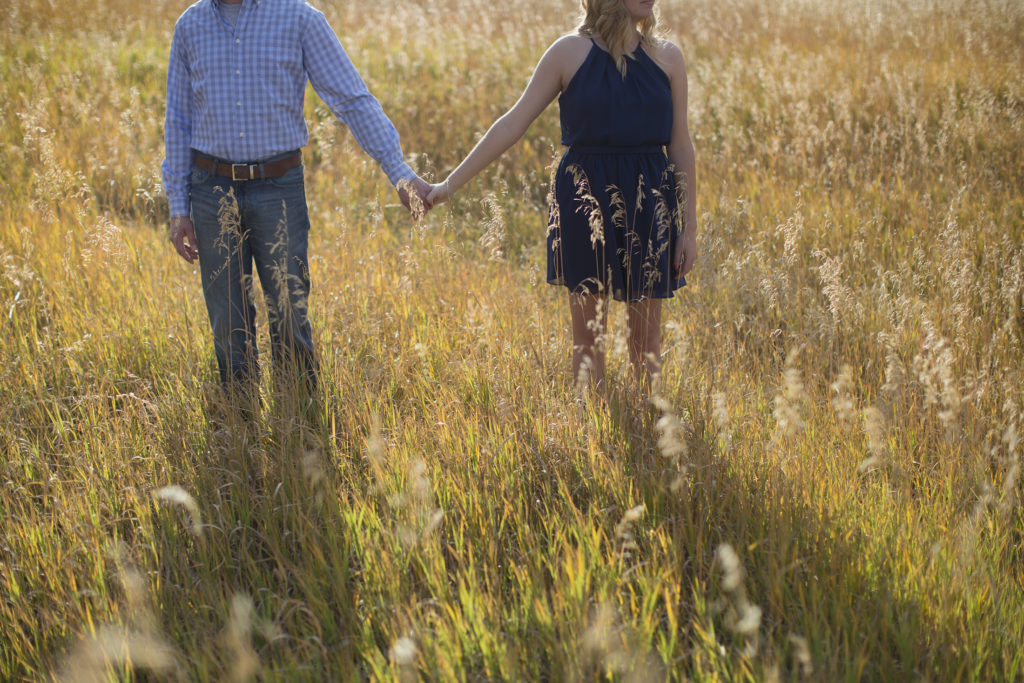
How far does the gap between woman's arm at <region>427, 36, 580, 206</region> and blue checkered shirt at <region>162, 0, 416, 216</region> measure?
698 mm

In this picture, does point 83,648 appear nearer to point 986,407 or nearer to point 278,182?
point 278,182

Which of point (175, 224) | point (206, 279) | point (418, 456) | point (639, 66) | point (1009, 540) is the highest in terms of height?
point (639, 66)

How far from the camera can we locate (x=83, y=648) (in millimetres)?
2090

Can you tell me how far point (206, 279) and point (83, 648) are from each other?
1652 mm

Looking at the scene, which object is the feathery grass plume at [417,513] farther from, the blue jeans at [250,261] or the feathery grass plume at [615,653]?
the blue jeans at [250,261]

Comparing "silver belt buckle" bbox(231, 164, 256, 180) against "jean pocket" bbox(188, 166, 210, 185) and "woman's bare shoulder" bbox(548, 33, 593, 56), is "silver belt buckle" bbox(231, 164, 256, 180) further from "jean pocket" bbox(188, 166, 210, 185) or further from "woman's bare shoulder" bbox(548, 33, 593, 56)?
"woman's bare shoulder" bbox(548, 33, 593, 56)

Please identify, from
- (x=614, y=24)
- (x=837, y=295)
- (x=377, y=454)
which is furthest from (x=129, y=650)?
(x=837, y=295)

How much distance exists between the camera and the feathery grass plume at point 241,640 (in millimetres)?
1863

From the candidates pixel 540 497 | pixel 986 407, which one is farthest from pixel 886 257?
pixel 540 497

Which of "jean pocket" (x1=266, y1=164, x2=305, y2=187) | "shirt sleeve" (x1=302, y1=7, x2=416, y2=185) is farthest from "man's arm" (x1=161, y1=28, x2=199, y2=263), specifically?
"shirt sleeve" (x1=302, y1=7, x2=416, y2=185)

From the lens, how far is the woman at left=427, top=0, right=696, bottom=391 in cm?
293

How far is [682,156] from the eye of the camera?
312 cm

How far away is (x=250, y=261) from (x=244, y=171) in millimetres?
431

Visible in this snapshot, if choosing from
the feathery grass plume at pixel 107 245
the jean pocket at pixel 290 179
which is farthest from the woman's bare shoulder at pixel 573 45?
the feathery grass plume at pixel 107 245
